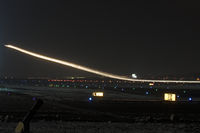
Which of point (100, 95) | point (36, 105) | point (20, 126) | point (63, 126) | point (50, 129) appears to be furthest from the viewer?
point (100, 95)

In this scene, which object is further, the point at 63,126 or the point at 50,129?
the point at 63,126

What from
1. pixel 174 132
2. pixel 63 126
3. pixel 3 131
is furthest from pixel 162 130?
pixel 3 131

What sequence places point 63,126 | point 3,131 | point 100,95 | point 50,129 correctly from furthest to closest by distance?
point 100,95, point 63,126, point 50,129, point 3,131

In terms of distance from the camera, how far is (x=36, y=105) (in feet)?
40.4

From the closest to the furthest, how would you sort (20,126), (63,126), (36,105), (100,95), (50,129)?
(36,105), (20,126), (50,129), (63,126), (100,95)

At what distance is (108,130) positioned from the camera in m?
19.9

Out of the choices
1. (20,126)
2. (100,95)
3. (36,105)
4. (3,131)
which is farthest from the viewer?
(100,95)

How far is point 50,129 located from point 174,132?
25.8 ft

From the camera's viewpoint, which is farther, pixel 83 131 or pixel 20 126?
pixel 83 131

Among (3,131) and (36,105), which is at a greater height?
(36,105)

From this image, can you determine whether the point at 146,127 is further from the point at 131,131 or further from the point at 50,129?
the point at 50,129

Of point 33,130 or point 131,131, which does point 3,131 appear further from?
point 131,131

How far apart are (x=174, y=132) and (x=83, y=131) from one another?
5622 millimetres

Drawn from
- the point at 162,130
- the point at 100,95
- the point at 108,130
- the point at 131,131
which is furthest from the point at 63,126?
the point at 100,95
